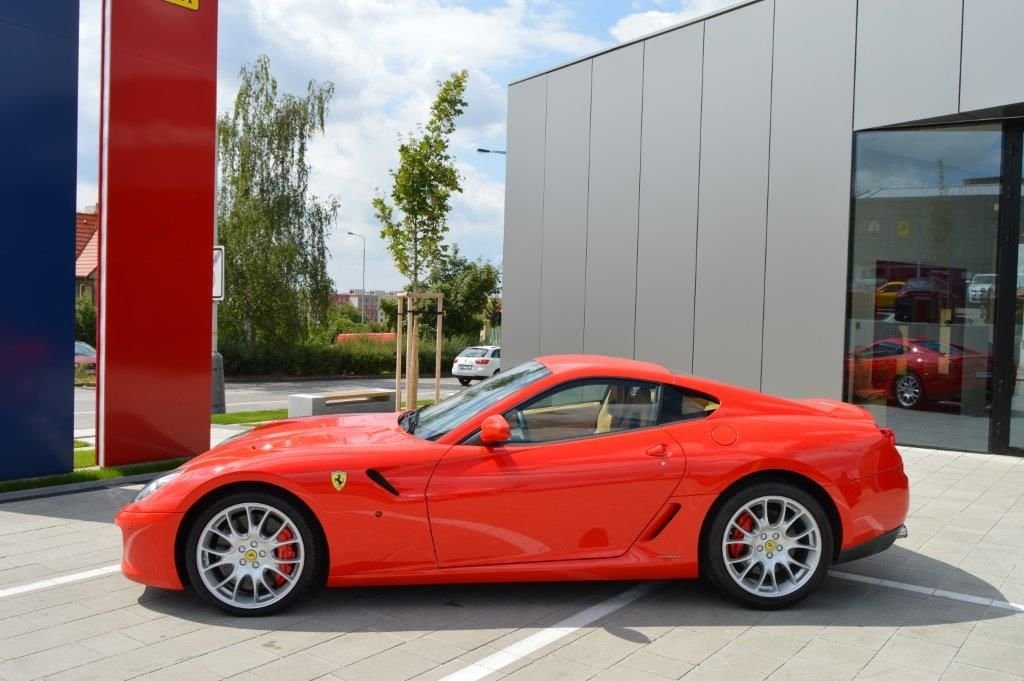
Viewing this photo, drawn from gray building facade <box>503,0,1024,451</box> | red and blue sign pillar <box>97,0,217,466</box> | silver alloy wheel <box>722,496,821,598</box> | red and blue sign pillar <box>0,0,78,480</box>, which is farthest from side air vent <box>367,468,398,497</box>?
gray building facade <box>503,0,1024,451</box>

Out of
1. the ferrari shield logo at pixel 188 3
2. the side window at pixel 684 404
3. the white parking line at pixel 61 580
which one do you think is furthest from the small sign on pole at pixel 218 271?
the side window at pixel 684 404

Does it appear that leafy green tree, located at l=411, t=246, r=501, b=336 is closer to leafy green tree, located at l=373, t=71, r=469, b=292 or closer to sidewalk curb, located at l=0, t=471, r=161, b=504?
leafy green tree, located at l=373, t=71, r=469, b=292

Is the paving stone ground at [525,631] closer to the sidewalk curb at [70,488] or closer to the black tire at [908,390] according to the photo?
the sidewalk curb at [70,488]

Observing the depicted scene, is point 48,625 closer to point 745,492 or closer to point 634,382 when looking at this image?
point 634,382

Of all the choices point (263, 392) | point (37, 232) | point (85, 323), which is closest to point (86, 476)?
point (37, 232)

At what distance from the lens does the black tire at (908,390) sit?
10320mm

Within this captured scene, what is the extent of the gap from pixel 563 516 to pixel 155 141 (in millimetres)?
6397

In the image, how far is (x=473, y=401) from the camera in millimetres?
4984

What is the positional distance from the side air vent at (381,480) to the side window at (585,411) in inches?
27.4

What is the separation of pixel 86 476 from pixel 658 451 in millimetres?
5758

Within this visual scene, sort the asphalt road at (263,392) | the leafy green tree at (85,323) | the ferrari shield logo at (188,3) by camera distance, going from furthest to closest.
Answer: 1. the leafy green tree at (85,323)
2. the asphalt road at (263,392)
3. the ferrari shield logo at (188,3)

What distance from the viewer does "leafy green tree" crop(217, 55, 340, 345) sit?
3078 cm

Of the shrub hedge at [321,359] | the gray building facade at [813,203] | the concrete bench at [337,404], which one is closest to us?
the gray building facade at [813,203]

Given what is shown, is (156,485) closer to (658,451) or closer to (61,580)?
(61,580)
